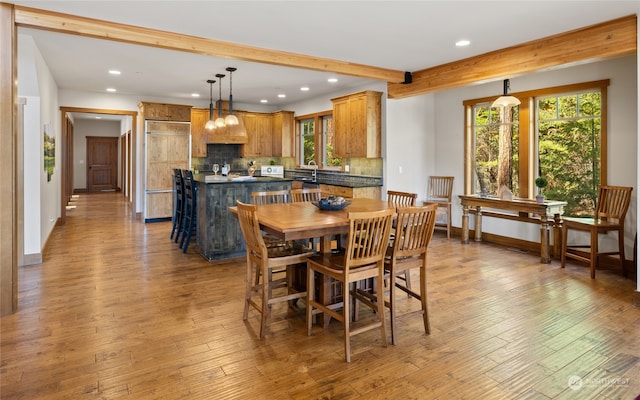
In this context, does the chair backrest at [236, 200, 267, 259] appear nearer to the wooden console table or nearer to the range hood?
the range hood

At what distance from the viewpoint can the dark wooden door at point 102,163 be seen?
1436cm

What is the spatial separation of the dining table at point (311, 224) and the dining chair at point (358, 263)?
174 millimetres

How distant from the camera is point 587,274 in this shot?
4637 millimetres

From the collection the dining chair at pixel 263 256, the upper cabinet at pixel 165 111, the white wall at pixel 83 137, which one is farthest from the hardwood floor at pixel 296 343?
the white wall at pixel 83 137

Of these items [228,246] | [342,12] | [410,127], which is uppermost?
[342,12]

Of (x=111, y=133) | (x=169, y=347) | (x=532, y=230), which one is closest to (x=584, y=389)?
(x=169, y=347)

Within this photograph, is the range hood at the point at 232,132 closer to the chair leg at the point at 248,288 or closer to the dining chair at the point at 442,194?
the dining chair at the point at 442,194

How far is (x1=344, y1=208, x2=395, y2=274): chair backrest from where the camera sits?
8.57ft

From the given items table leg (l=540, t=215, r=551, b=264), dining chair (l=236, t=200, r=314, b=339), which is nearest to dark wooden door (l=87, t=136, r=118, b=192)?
dining chair (l=236, t=200, r=314, b=339)

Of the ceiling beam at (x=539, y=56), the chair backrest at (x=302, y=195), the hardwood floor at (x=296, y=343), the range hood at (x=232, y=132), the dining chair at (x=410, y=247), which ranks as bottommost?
the hardwood floor at (x=296, y=343)

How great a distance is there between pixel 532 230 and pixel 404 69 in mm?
3030

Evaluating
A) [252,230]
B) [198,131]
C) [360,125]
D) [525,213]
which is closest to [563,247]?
[525,213]

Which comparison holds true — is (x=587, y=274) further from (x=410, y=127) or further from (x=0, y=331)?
(x=0, y=331)

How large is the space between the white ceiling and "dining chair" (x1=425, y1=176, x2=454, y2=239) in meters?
2.23
